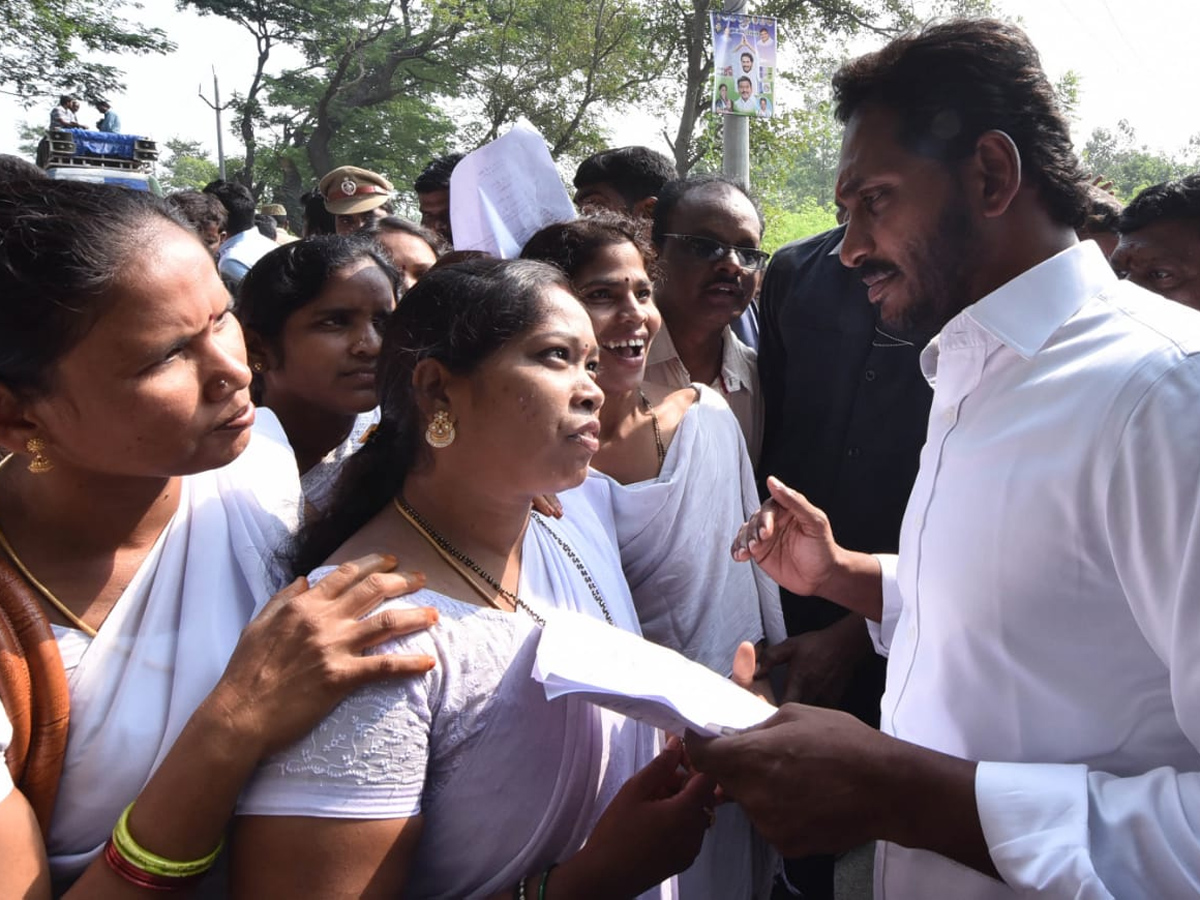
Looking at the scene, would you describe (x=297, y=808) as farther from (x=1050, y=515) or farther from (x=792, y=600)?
(x=792, y=600)

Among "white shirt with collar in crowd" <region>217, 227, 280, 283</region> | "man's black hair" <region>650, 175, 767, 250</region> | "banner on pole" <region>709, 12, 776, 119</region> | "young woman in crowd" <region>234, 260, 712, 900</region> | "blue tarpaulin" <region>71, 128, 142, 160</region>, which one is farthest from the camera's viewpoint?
"blue tarpaulin" <region>71, 128, 142, 160</region>

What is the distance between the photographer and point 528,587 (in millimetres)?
1828

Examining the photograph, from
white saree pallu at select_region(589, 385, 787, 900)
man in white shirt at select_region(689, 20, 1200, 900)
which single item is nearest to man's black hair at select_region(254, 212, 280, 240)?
white saree pallu at select_region(589, 385, 787, 900)

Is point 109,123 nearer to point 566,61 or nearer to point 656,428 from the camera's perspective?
point 566,61

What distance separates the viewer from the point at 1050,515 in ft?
4.51

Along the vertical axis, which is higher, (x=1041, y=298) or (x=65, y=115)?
(x=1041, y=298)

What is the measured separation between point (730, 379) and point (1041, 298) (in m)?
1.65

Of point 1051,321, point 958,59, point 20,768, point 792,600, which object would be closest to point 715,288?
point 792,600

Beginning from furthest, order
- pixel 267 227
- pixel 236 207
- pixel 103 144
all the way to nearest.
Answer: pixel 103 144, pixel 267 227, pixel 236 207

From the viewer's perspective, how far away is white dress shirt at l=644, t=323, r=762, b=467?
3.12 meters

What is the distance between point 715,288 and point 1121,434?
6.27 ft

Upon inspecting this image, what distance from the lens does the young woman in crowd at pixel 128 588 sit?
131 centimetres

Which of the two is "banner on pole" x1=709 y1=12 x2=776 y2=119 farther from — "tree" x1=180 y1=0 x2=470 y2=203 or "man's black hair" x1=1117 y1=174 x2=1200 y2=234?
"tree" x1=180 y1=0 x2=470 y2=203

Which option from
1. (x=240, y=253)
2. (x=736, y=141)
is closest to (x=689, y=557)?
(x=240, y=253)
